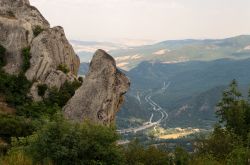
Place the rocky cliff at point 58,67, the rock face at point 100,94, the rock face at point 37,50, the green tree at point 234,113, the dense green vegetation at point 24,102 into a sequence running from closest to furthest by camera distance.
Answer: the dense green vegetation at point 24,102 < the rock face at point 100,94 < the rocky cliff at point 58,67 < the rock face at point 37,50 < the green tree at point 234,113

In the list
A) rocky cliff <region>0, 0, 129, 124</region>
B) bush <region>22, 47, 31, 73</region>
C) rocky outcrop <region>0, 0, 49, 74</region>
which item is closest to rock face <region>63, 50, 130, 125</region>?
rocky cliff <region>0, 0, 129, 124</region>

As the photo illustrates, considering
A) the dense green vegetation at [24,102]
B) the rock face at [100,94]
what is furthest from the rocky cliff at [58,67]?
the dense green vegetation at [24,102]


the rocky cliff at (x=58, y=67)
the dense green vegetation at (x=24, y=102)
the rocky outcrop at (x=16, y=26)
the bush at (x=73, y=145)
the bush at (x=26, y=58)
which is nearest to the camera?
the bush at (x=73, y=145)

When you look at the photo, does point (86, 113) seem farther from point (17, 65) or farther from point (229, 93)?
point (229, 93)

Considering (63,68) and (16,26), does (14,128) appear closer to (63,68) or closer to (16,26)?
(63,68)

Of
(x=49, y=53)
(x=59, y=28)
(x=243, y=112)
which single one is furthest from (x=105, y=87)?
(x=243, y=112)

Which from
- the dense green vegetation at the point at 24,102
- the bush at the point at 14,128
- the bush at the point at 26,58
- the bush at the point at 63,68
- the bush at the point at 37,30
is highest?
the bush at the point at 37,30

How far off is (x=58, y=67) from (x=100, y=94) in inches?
378

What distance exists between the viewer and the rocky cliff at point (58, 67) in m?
57.8

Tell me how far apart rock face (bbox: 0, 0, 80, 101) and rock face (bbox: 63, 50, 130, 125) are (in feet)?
14.5

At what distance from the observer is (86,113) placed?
57219 mm

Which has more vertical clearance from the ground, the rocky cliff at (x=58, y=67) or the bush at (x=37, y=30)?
the bush at (x=37, y=30)

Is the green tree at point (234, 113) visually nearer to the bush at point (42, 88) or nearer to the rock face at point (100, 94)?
the rock face at point (100, 94)

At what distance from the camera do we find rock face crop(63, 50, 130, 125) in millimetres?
57250
